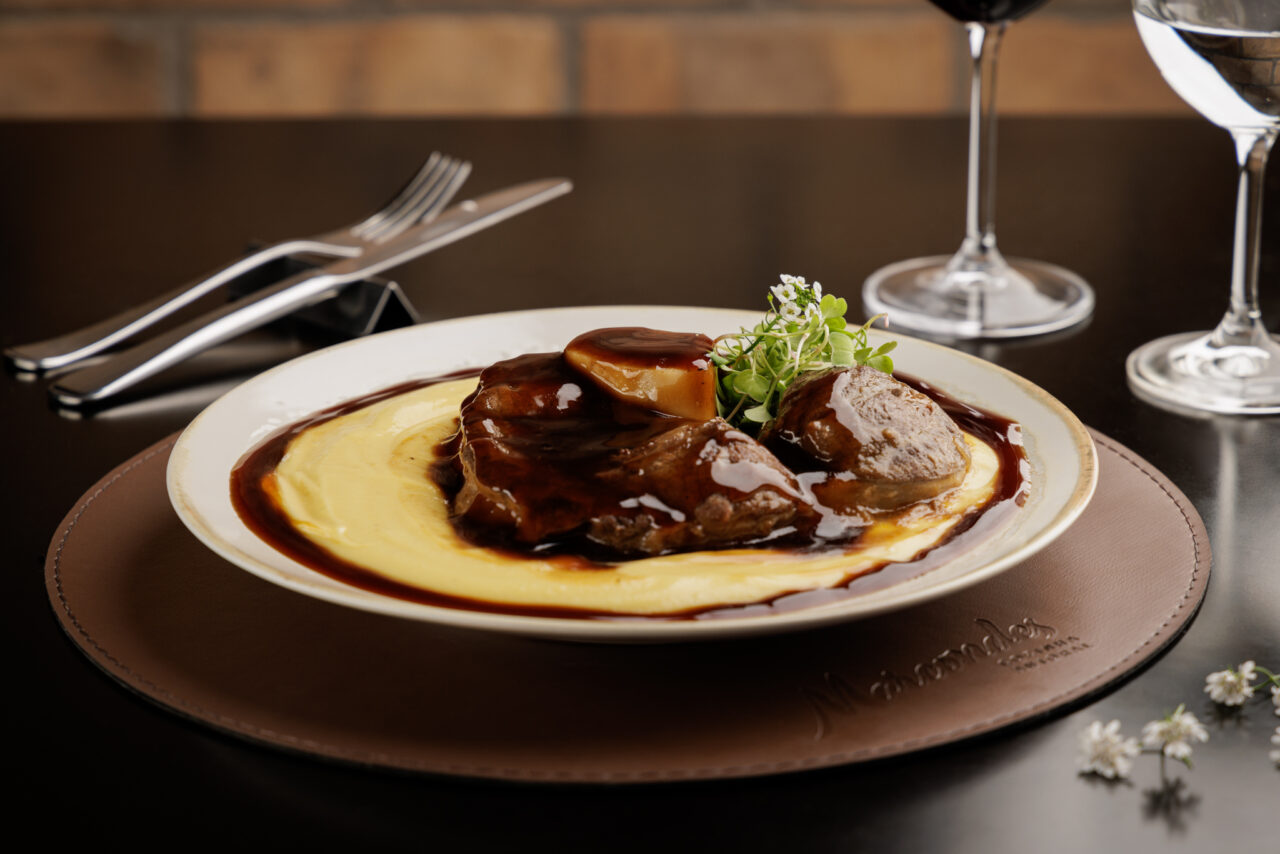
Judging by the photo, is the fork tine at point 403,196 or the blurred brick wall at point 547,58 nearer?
the fork tine at point 403,196

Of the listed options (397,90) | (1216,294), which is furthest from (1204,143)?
(397,90)

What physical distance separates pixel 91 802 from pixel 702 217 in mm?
1844

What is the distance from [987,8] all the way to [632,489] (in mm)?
1188

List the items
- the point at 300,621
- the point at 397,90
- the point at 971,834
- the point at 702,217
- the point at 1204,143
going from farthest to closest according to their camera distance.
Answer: the point at 397,90 → the point at 1204,143 → the point at 702,217 → the point at 300,621 → the point at 971,834

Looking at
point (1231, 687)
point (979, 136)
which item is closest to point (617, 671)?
point (1231, 687)

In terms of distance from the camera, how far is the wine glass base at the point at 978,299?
199cm

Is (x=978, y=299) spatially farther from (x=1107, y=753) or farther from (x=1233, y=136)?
(x=1107, y=753)

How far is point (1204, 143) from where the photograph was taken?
3027 mm

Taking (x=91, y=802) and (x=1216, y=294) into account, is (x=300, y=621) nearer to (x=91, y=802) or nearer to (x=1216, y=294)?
(x=91, y=802)

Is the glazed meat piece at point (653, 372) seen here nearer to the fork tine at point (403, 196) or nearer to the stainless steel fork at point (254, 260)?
the stainless steel fork at point (254, 260)

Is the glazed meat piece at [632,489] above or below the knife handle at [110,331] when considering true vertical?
above

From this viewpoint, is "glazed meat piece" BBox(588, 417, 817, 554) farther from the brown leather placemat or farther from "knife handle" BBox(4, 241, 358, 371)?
"knife handle" BBox(4, 241, 358, 371)

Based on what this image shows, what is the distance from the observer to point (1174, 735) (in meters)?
0.95

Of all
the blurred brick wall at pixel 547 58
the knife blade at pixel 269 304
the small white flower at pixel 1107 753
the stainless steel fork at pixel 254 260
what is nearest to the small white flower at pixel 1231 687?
the small white flower at pixel 1107 753
